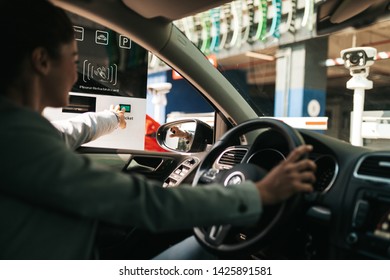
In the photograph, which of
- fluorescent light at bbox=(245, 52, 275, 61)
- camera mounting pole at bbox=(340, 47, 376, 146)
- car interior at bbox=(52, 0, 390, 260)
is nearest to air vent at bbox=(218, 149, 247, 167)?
car interior at bbox=(52, 0, 390, 260)

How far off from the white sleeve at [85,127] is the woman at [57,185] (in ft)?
2.57

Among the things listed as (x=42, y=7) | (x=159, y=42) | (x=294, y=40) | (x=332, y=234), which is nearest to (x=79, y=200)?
(x=42, y=7)

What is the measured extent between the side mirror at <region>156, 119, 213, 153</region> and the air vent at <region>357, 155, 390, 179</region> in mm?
1107

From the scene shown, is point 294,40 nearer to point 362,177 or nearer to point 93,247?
point 362,177

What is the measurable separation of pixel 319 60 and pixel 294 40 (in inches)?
21.6

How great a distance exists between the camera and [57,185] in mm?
755

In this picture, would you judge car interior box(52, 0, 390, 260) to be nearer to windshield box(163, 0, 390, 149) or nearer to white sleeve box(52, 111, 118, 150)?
white sleeve box(52, 111, 118, 150)

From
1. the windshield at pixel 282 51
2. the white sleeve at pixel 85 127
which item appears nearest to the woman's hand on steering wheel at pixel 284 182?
the white sleeve at pixel 85 127

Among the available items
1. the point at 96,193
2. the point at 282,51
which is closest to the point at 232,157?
the point at 96,193

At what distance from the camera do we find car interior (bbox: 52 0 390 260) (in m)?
1.09

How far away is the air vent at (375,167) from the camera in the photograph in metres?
1.13

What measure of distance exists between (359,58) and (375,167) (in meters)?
2.04

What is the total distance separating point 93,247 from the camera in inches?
37.2

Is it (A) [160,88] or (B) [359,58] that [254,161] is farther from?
(A) [160,88]
